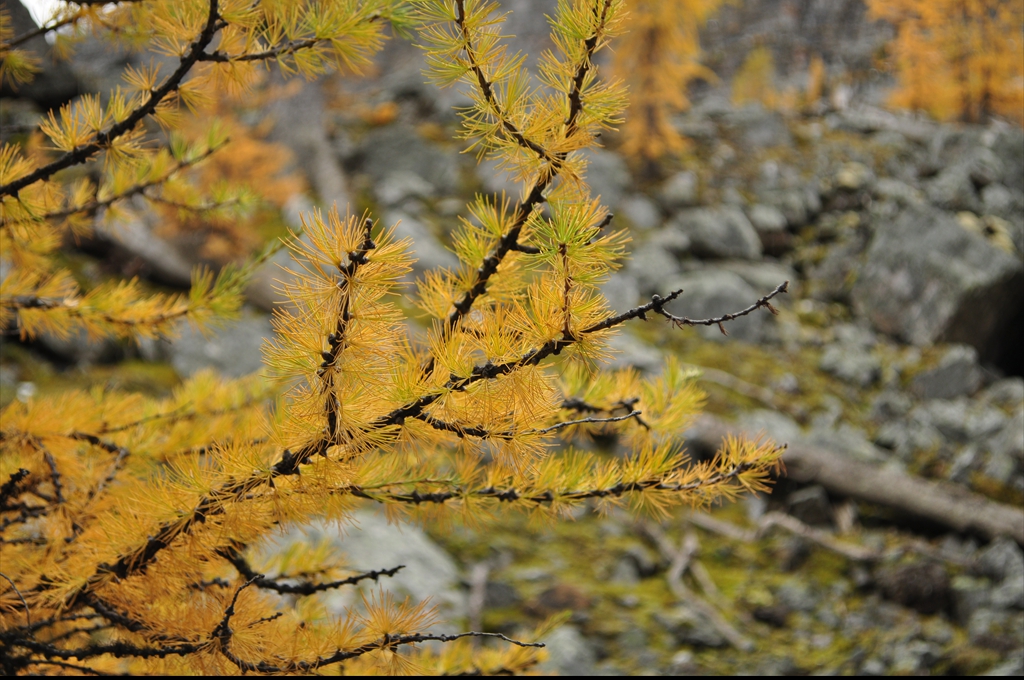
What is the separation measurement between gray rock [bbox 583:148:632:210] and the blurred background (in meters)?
0.05

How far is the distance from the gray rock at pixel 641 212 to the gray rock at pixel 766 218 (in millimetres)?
1394

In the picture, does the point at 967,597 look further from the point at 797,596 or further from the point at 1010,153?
the point at 1010,153

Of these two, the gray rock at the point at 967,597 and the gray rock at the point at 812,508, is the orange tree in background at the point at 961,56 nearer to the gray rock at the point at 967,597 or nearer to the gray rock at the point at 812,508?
the gray rock at the point at 812,508

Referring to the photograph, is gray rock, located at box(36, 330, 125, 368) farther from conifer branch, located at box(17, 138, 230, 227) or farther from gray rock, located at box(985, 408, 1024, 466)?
gray rock, located at box(985, 408, 1024, 466)

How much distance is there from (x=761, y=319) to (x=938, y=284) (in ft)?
6.36

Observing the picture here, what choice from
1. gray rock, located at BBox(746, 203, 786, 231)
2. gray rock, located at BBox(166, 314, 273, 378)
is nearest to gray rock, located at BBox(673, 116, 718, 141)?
gray rock, located at BBox(746, 203, 786, 231)

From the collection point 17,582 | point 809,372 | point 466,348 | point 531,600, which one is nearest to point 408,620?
point 466,348

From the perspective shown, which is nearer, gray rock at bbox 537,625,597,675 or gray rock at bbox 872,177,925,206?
gray rock at bbox 537,625,597,675

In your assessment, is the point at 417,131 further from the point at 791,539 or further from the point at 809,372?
the point at 791,539

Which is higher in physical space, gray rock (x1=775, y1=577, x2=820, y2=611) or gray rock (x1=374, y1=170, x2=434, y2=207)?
gray rock (x1=374, y1=170, x2=434, y2=207)

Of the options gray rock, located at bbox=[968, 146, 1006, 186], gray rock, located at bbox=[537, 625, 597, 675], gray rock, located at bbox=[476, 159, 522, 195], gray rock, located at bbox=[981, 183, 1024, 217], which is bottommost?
gray rock, located at bbox=[537, 625, 597, 675]

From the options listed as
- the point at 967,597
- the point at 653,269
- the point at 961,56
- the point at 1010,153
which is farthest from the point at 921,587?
the point at 961,56

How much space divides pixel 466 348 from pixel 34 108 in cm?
1021

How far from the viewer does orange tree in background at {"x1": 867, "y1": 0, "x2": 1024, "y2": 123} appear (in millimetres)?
9344
